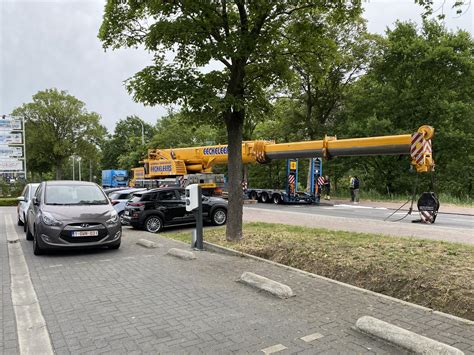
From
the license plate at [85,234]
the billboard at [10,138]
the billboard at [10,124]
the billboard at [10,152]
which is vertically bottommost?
the license plate at [85,234]

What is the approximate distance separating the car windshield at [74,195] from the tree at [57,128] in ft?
126

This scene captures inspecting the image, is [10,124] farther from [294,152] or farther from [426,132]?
[426,132]

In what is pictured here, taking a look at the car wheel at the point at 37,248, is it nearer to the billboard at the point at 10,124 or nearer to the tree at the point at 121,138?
the billboard at the point at 10,124

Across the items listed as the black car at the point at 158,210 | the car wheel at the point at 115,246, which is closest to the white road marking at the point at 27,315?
the car wheel at the point at 115,246

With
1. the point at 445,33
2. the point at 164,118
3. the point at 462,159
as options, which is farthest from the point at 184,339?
the point at 164,118

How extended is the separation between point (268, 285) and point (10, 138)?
33.3m

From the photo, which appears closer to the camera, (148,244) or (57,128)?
(148,244)

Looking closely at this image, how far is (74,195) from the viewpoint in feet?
30.6

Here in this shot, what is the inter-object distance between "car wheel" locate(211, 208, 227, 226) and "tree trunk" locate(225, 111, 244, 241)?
14.4 feet

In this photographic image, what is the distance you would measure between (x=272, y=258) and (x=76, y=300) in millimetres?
3838

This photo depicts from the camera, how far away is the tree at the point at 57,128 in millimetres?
44406

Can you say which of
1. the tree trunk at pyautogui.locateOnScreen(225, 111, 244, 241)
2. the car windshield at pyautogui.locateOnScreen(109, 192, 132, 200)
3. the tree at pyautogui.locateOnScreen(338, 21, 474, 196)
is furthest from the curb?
the tree at pyautogui.locateOnScreen(338, 21, 474, 196)

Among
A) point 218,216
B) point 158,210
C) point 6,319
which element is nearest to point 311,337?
point 6,319

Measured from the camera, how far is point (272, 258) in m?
7.90
